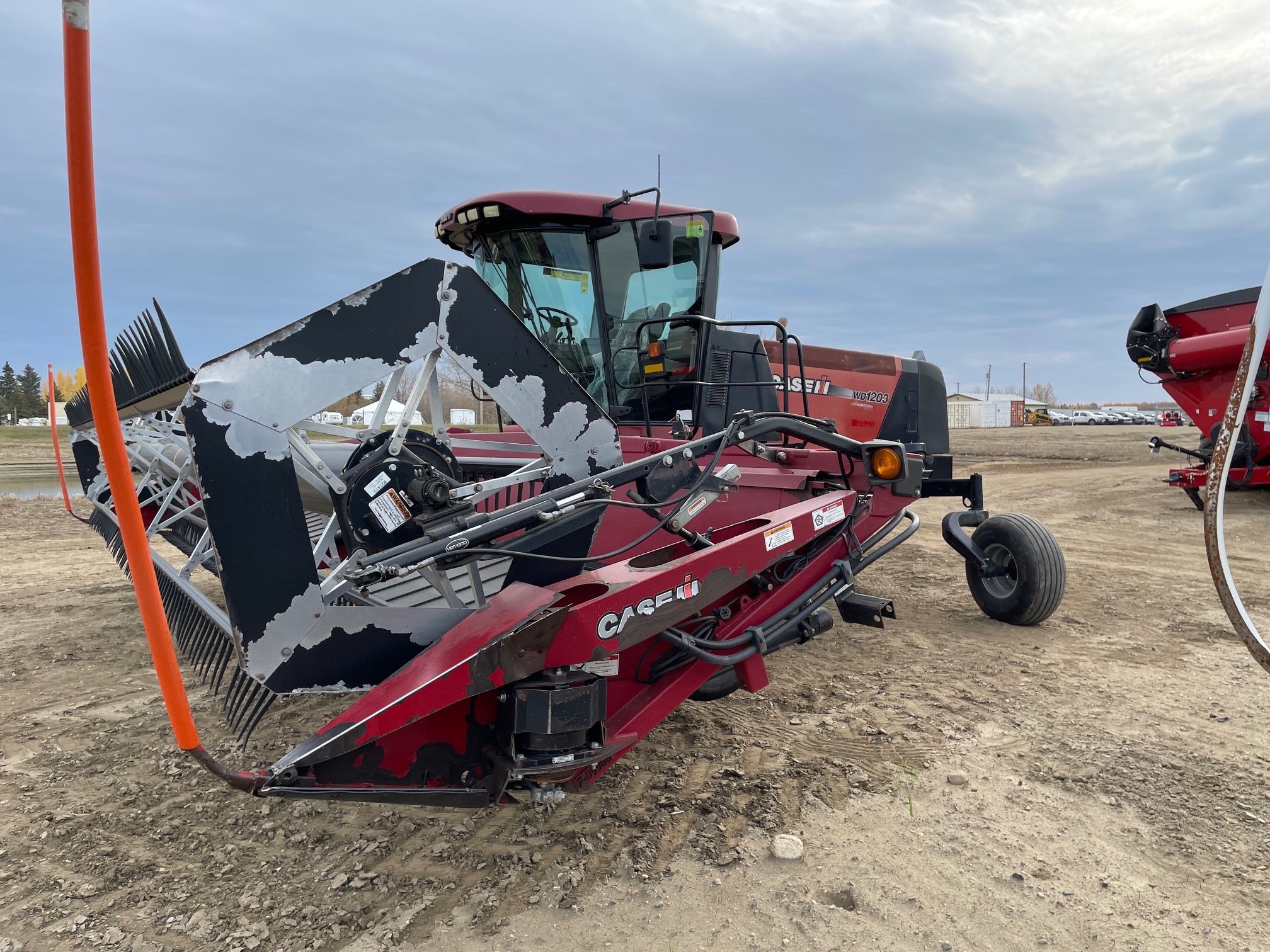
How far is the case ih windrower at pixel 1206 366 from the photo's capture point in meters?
9.41

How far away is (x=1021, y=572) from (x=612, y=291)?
123 inches

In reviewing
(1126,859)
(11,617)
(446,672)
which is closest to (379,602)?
(446,672)

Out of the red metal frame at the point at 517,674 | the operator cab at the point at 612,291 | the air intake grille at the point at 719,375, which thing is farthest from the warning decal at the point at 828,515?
the air intake grille at the point at 719,375

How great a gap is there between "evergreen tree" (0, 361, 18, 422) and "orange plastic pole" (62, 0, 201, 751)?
62092 mm

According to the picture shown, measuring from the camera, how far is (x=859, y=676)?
4223 millimetres

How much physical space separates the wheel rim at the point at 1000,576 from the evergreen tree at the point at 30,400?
61536 mm

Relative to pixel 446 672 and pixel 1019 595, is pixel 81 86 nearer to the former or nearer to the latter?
pixel 446 672

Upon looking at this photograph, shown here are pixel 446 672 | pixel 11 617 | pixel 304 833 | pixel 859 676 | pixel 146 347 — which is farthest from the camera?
pixel 11 617

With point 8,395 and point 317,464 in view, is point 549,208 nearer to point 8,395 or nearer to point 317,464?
point 317,464

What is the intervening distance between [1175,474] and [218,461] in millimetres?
11818

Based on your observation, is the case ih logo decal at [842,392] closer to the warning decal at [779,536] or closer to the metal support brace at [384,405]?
the warning decal at [779,536]

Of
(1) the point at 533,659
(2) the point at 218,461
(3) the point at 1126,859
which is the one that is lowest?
(3) the point at 1126,859

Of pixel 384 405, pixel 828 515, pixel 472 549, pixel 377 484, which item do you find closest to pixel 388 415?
pixel 384 405

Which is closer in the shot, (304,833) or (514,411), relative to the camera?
(514,411)
